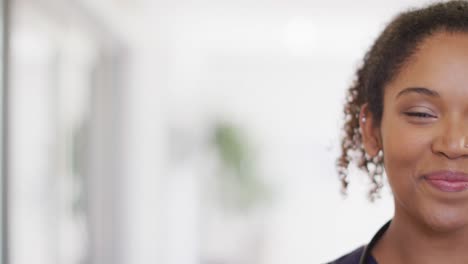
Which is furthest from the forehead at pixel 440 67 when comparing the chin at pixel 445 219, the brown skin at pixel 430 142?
the chin at pixel 445 219

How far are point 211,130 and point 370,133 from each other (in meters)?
2.13

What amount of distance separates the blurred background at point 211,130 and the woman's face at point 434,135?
131 cm

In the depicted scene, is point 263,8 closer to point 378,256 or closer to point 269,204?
point 269,204

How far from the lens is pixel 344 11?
2.70 m

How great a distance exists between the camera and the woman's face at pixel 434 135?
724 mm

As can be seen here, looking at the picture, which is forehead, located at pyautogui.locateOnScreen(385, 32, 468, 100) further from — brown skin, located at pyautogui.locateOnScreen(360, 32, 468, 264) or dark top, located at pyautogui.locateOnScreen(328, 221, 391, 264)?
dark top, located at pyautogui.locateOnScreen(328, 221, 391, 264)

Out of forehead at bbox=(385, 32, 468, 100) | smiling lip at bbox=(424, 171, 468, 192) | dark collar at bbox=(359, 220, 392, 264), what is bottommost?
dark collar at bbox=(359, 220, 392, 264)

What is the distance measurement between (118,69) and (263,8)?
684mm

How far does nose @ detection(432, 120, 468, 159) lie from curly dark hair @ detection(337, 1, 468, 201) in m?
0.11

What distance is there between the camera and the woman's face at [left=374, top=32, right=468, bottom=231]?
0.72 m

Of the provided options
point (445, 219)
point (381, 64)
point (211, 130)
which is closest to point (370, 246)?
point (445, 219)

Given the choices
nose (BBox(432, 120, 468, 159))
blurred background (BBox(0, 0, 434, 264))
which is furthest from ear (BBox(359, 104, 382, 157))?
blurred background (BBox(0, 0, 434, 264))

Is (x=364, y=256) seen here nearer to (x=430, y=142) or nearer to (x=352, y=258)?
(x=352, y=258)

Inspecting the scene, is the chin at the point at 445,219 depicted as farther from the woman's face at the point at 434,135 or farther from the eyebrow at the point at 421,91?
the eyebrow at the point at 421,91
